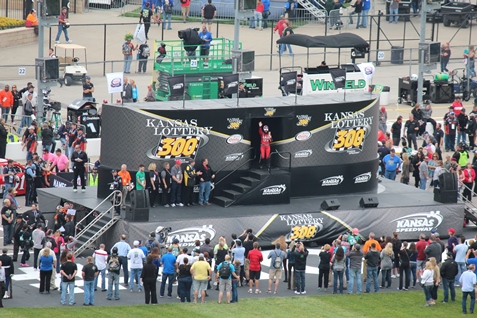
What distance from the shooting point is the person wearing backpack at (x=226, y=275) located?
104 ft

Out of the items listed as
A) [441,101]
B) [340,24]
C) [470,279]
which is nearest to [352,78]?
[441,101]

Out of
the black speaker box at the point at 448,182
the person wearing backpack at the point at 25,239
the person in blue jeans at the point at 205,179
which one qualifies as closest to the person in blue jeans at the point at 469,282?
the black speaker box at the point at 448,182

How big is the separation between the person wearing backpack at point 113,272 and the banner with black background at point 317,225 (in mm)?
3530

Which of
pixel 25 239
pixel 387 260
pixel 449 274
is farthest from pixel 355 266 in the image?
pixel 25 239

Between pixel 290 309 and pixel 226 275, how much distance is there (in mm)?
1717

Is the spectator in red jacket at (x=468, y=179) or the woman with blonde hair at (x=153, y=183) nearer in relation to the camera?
the woman with blonde hair at (x=153, y=183)

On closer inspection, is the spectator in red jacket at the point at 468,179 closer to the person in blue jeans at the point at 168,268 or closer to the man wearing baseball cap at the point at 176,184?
the man wearing baseball cap at the point at 176,184

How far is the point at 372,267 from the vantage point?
3372 cm

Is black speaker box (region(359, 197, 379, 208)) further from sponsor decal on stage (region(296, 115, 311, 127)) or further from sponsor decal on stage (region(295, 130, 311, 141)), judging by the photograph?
sponsor decal on stage (region(296, 115, 311, 127))

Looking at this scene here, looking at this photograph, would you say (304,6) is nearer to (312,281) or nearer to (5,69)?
(5,69)

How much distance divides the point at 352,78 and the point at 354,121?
11.1 m

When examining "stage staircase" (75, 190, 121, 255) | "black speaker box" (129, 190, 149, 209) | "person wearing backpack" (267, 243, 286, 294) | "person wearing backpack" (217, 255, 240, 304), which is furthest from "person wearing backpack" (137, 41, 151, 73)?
"person wearing backpack" (217, 255, 240, 304)

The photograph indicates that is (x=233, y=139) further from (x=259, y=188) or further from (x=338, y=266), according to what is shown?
(x=338, y=266)

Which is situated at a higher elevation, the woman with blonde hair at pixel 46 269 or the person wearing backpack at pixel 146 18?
the person wearing backpack at pixel 146 18
